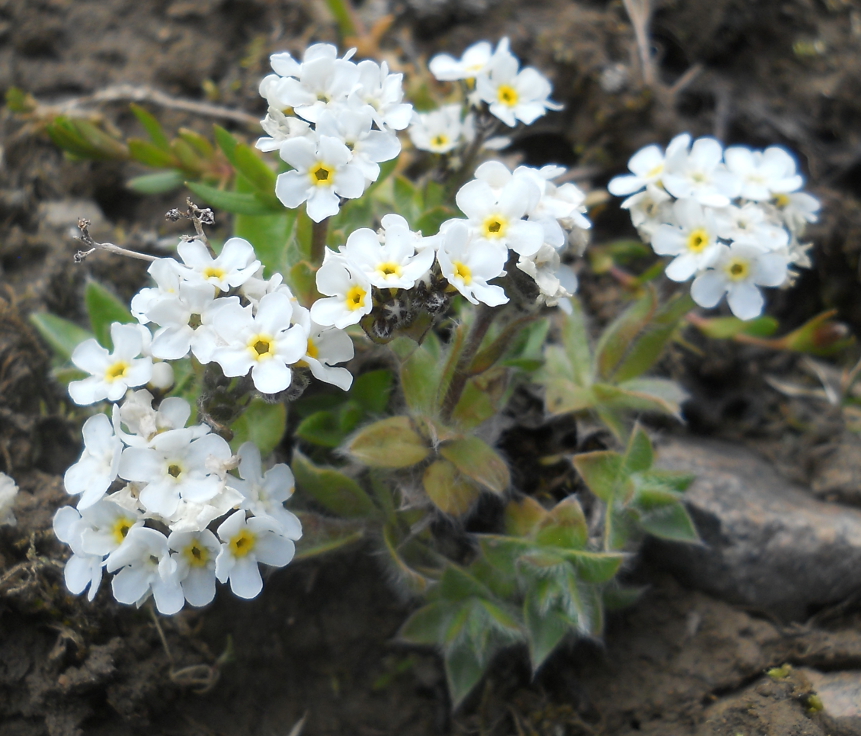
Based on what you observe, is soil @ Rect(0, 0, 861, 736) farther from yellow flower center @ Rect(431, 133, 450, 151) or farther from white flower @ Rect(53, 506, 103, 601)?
yellow flower center @ Rect(431, 133, 450, 151)

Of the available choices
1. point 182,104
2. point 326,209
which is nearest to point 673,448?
point 326,209

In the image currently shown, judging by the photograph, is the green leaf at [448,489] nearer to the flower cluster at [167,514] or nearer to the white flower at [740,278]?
the flower cluster at [167,514]

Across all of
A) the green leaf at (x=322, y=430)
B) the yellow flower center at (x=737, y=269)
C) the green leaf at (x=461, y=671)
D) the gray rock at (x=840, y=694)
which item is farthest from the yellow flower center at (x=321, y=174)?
the gray rock at (x=840, y=694)

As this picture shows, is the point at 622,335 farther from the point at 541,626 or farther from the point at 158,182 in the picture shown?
the point at 158,182

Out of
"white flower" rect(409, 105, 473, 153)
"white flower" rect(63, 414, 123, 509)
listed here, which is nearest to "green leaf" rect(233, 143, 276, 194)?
"white flower" rect(409, 105, 473, 153)

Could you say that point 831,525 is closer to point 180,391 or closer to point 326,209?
point 326,209
